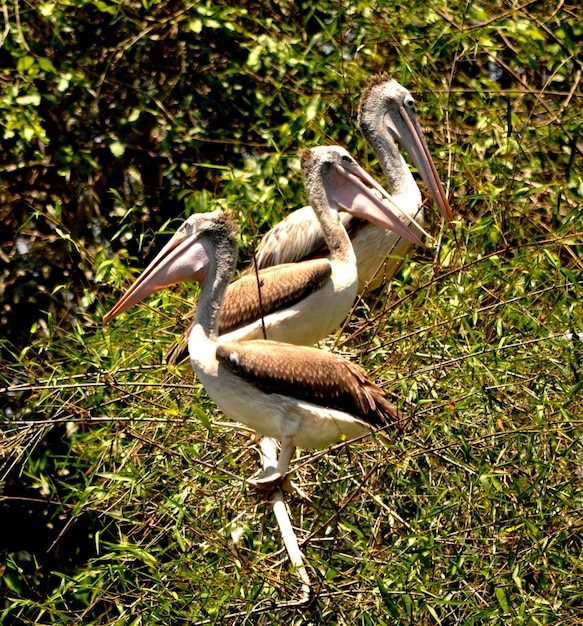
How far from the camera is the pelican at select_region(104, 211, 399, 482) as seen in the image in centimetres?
396

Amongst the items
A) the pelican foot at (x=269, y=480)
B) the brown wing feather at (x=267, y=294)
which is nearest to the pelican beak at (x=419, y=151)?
the brown wing feather at (x=267, y=294)

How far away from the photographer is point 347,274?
4719 mm

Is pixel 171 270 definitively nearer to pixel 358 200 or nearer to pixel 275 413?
pixel 275 413

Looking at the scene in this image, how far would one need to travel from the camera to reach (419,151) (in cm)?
568

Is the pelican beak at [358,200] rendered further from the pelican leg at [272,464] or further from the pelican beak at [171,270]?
the pelican leg at [272,464]

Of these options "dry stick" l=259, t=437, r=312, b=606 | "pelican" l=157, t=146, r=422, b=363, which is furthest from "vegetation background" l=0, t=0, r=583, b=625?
"pelican" l=157, t=146, r=422, b=363

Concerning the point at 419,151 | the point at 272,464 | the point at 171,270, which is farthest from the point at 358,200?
the point at 272,464

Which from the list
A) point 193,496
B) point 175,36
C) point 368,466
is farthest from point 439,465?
point 175,36

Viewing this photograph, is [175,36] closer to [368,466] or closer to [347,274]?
[347,274]

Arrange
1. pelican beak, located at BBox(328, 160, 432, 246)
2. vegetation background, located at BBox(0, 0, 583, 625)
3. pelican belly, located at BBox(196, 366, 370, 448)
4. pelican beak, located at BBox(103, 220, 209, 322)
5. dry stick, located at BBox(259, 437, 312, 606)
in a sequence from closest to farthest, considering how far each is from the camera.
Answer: dry stick, located at BBox(259, 437, 312, 606) → vegetation background, located at BBox(0, 0, 583, 625) → pelican belly, located at BBox(196, 366, 370, 448) → pelican beak, located at BBox(103, 220, 209, 322) → pelican beak, located at BBox(328, 160, 432, 246)

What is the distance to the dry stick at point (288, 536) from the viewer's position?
10.9 ft

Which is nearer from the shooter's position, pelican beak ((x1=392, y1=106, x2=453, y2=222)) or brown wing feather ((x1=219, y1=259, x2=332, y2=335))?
brown wing feather ((x1=219, y1=259, x2=332, y2=335))

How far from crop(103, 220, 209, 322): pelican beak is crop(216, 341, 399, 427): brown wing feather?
328 mm

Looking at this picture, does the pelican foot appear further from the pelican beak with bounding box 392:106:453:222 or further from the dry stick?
the pelican beak with bounding box 392:106:453:222
